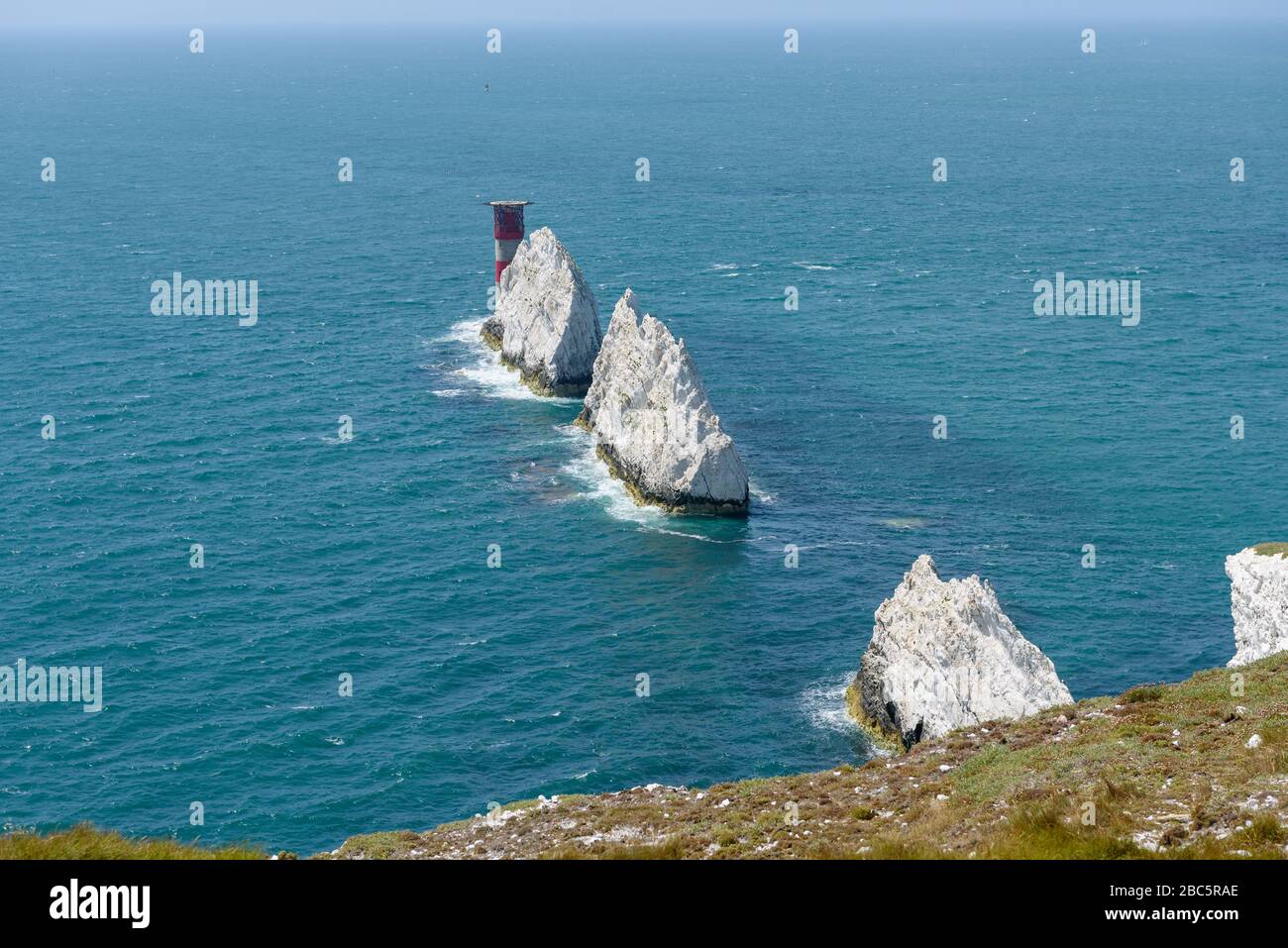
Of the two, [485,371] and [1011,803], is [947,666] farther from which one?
[485,371]

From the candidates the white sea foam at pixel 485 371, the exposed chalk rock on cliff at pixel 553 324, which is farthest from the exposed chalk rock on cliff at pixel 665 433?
the white sea foam at pixel 485 371

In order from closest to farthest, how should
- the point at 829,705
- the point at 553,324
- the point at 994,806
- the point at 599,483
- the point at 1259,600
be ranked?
1. the point at 994,806
2. the point at 1259,600
3. the point at 829,705
4. the point at 599,483
5. the point at 553,324

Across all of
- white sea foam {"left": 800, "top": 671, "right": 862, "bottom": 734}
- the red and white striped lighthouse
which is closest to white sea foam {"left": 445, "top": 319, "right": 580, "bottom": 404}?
the red and white striped lighthouse

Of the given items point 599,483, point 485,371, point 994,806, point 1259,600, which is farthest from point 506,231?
point 994,806

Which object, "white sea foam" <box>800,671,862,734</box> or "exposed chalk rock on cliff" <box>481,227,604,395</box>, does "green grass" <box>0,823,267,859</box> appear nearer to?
"white sea foam" <box>800,671,862,734</box>

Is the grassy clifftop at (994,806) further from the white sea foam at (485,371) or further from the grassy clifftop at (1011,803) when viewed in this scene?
the white sea foam at (485,371)
